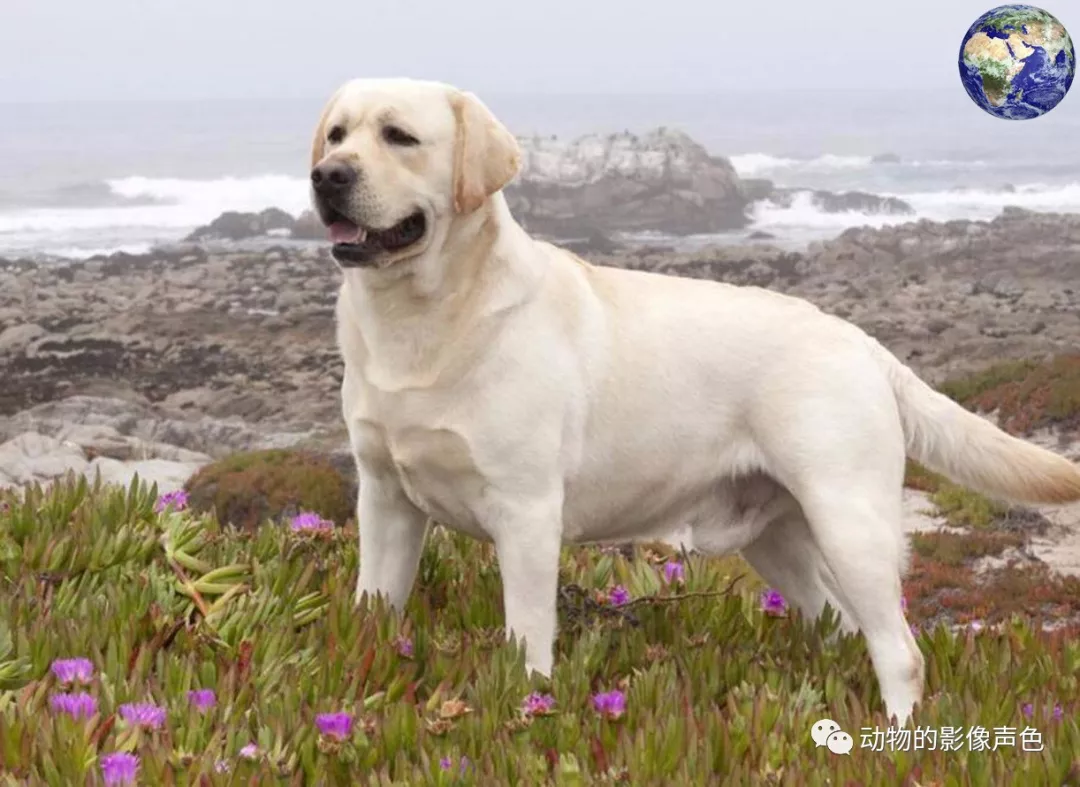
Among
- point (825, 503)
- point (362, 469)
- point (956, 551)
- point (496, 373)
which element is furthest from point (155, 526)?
point (956, 551)

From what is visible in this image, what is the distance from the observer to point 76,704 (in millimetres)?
3857

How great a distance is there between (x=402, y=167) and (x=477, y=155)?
0.23m

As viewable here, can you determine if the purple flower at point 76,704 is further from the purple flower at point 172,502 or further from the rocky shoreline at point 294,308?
the rocky shoreline at point 294,308

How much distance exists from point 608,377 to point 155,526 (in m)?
2.12

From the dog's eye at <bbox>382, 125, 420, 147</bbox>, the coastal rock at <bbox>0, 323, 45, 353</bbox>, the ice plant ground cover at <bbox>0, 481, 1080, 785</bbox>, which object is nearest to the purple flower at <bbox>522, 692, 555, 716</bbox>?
the ice plant ground cover at <bbox>0, 481, 1080, 785</bbox>

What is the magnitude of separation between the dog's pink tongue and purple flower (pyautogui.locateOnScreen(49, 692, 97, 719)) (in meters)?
1.46

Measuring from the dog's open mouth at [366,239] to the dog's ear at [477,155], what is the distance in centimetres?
15

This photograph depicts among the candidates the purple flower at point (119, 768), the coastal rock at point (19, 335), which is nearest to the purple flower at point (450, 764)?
the purple flower at point (119, 768)

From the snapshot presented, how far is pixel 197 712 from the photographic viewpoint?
3887 millimetres

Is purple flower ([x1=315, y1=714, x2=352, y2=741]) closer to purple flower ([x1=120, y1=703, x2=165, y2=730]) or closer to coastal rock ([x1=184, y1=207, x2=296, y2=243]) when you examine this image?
purple flower ([x1=120, y1=703, x2=165, y2=730])

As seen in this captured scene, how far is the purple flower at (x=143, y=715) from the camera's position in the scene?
3.78 m

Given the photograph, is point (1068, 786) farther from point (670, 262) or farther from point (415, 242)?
point (670, 262)

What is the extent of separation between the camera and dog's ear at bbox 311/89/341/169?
15.5ft

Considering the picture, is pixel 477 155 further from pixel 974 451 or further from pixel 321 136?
pixel 974 451
